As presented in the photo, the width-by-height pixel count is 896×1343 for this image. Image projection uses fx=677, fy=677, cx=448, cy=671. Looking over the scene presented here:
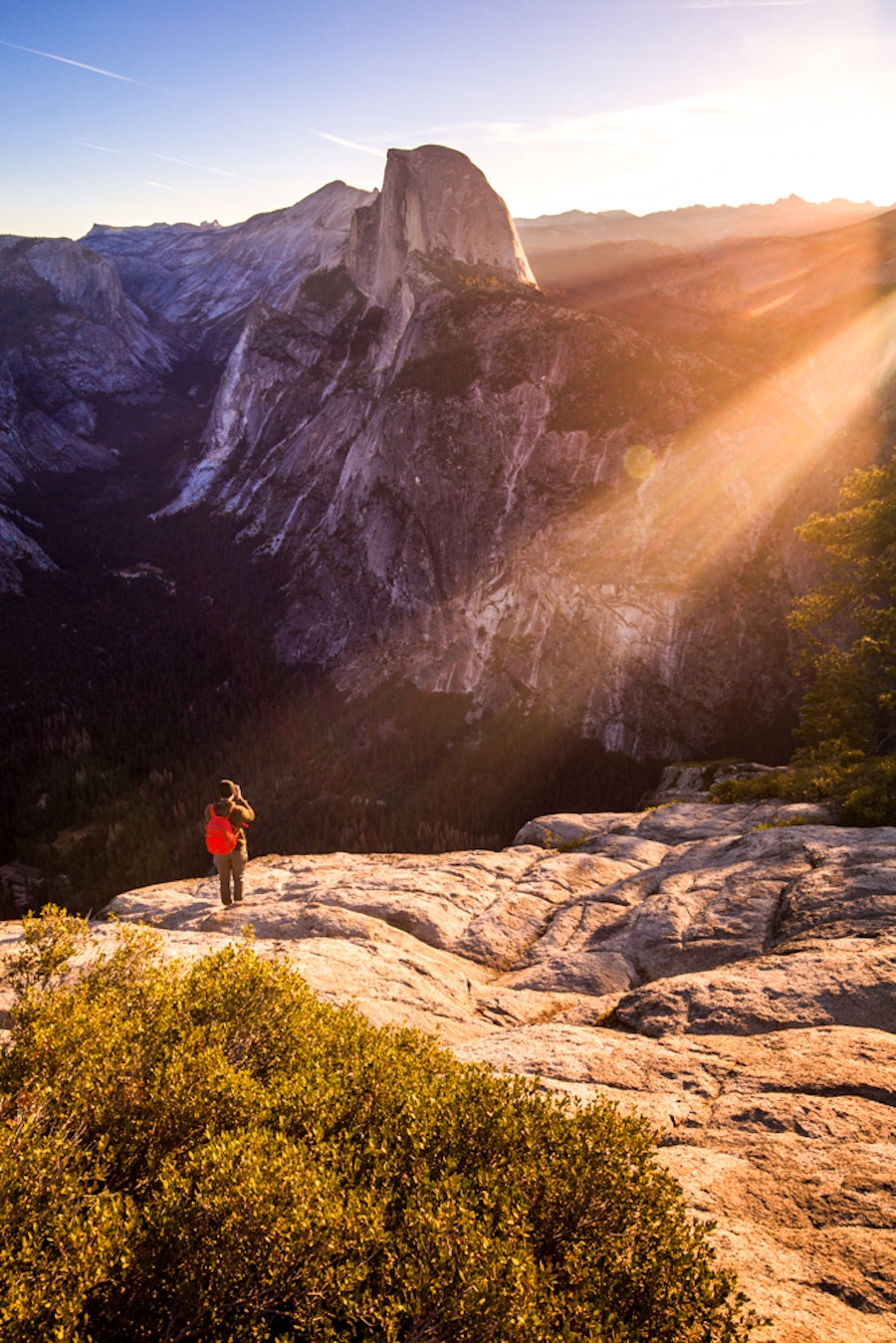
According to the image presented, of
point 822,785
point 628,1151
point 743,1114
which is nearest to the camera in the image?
point 628,1151

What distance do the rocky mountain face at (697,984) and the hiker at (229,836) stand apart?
2.79 ft

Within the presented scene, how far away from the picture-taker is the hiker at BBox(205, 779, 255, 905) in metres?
18.1

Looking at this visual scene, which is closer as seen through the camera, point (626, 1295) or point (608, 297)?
point (626, 1295)

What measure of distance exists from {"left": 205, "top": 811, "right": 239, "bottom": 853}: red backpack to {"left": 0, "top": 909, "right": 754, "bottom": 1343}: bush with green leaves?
10.1 meters

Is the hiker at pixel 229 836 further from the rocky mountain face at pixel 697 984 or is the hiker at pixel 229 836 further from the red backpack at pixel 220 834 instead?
the rocky mountain face at pixel 697 984

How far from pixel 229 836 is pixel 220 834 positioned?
248 millimetres

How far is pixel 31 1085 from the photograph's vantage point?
746cm

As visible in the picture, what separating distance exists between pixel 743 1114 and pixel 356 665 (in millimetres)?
→ 95602

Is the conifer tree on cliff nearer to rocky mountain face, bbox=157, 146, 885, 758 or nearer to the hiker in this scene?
the hiker

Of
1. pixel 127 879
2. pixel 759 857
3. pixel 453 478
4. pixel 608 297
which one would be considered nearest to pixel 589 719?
pixel 453 478

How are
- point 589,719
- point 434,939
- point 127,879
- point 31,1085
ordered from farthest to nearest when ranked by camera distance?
point 589,719, point 127,879, point 434,939, point 31,1085

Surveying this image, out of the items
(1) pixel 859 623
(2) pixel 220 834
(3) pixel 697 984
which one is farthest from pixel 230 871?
(1) pixel 859 623

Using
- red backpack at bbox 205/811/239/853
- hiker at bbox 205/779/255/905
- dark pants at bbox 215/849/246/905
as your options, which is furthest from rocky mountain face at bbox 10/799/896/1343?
red backpack at bbox 205/811/239/853

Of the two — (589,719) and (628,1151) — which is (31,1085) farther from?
(589,719)
